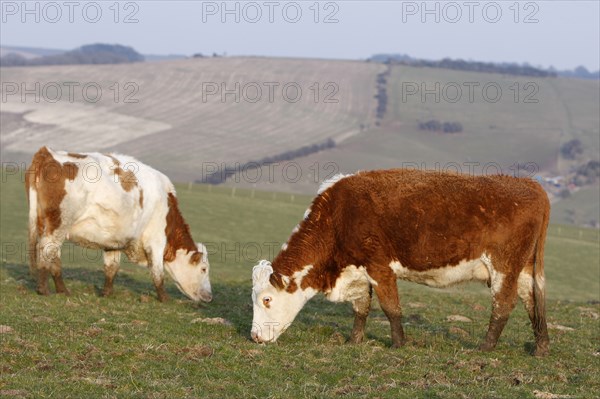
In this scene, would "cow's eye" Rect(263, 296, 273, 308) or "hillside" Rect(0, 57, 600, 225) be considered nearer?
"cow's eye" Rect(263, 296, 273, 308)

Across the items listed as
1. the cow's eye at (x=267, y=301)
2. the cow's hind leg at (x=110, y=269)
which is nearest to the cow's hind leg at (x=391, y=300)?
the cow's eye at (x=267, y=301)

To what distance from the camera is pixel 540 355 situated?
1255 centimetres

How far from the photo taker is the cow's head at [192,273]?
17250 mm

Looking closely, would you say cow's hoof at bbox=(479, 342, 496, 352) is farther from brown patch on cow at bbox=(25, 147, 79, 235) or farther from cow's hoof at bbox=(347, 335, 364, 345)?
brown patch on cow at bbox=(25, 147, 79, 235)

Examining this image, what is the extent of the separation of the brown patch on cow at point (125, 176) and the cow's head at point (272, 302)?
501cm

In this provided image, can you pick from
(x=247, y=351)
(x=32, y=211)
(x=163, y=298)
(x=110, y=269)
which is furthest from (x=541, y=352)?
(x=32, y=211)

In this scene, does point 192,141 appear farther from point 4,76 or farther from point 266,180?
point 4,76

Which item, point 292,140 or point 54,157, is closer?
point 54,157

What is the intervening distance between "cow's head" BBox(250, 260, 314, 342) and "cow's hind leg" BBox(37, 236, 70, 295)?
502 centimetres

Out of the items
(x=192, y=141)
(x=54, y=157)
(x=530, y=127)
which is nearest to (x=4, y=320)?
(x=54, y=157)

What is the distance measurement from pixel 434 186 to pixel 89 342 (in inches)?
214

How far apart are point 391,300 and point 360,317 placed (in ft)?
2.27

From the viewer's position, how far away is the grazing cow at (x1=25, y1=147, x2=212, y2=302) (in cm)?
1588

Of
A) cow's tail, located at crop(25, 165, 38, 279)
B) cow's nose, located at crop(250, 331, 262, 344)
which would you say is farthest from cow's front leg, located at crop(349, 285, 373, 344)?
cow's tail, located at crop(25, 165, 38, 279)
